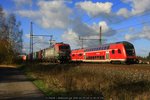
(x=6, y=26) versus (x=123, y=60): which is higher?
(x=6, y=26)

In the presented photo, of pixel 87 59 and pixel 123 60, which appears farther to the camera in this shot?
pixel 87 59

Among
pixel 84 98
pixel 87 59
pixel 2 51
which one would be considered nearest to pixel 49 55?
pixel 87 59

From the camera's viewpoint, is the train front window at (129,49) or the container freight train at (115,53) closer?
the container freight train at (115,53)

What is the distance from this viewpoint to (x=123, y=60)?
4319 cm

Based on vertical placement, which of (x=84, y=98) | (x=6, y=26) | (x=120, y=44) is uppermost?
(x=6, y=26)

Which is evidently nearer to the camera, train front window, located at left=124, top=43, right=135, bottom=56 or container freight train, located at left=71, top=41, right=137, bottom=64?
container freight train, located at left=71, top=41, right=137, bottom=64

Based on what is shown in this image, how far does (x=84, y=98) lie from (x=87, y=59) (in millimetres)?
44466

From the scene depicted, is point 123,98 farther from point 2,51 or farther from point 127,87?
point 2,51

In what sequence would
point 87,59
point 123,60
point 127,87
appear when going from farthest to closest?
point 87,59 < point 123,60 < point 127,87

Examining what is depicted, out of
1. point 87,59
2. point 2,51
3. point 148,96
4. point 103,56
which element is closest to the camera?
point 148,96

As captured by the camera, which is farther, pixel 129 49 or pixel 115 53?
pixel 115 53

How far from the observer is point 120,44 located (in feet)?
146

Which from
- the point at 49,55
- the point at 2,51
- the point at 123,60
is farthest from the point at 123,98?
the point at 2,51

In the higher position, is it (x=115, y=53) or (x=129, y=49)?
(x=129, y=49)
